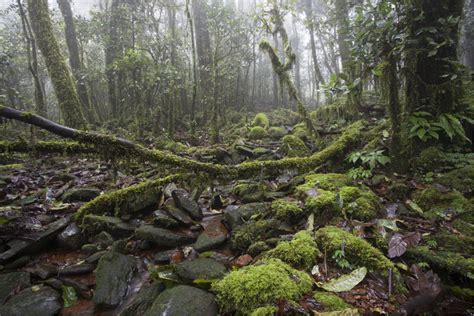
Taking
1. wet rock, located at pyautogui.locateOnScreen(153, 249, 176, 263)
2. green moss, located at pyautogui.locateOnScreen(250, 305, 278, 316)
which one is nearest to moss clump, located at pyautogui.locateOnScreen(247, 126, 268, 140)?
wet rock, located at pyautogui.locateOnScreen(153, 249, 176, 263)

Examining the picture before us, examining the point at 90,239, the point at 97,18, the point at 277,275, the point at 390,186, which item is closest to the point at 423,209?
the point at 390,186

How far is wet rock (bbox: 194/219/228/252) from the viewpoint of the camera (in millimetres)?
3361

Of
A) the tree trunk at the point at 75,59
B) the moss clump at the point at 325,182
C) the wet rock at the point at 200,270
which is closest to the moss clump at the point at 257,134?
the moss clump at the point at 325,182

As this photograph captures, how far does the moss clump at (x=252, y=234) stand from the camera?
325cm

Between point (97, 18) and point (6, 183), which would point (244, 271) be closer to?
point (6, 183)

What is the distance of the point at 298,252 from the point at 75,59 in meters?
14.9

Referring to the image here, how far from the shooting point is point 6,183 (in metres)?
5.40

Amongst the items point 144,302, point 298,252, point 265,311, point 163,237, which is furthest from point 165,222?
point 265,311

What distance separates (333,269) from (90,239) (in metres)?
3.08

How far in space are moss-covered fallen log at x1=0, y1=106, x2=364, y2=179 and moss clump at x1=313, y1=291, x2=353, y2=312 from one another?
2515mm

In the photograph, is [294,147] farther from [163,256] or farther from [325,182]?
[163,256]

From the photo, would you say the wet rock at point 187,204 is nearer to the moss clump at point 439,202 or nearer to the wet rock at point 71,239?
the wet rock at point 71,239

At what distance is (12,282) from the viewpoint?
2.90m

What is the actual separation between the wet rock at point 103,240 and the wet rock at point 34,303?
Answer: 83cm
